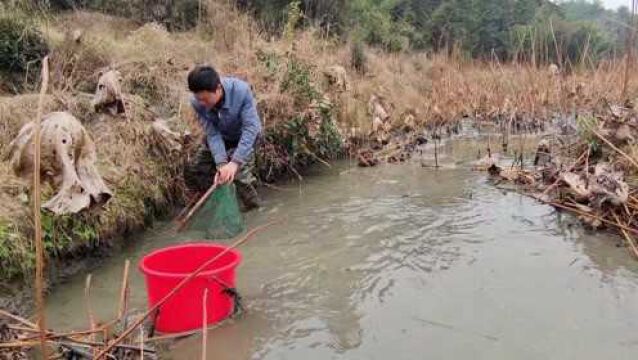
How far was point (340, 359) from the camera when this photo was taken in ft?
10.8

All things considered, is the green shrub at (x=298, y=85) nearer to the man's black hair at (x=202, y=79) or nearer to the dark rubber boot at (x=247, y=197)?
the dark rubber boot at (x=247, y=197)

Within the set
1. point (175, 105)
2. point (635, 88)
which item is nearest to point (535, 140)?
point (635, 88)

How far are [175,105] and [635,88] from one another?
6869 millimetres

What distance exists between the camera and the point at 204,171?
5.80m

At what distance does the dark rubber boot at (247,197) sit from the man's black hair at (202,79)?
4.84ft

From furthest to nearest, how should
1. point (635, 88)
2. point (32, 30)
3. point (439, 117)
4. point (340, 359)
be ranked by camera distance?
point (439, 117) < point (635, 88) < point (32, 30) < point (340, 359)

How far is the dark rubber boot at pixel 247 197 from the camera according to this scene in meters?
5.77

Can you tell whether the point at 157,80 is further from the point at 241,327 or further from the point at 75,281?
the point at 241,327

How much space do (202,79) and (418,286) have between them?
2.07m

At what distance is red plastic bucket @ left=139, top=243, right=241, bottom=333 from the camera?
3.28m

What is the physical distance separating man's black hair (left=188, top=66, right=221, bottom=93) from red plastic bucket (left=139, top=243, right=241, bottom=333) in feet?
3.95

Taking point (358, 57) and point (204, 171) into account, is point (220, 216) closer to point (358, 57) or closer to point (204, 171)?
point (204, 171)

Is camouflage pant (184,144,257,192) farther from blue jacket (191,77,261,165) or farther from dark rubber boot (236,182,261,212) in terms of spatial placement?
blue jacket (191,77,261,165)

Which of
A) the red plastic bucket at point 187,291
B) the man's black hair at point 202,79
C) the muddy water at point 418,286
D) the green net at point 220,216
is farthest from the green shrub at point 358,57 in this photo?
the red plastic bucket at point 187,291
